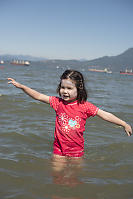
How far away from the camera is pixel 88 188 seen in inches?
111

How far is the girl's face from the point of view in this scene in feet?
10.8

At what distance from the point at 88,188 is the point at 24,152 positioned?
152cm

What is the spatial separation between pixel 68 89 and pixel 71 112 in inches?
13.1

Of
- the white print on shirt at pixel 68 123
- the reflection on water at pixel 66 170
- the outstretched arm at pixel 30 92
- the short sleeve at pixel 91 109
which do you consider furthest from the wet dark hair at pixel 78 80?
the reflection on water at pixel 66 170

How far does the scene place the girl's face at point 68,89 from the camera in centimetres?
328

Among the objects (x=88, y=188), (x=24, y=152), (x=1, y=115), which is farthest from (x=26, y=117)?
(x=88, y=188)

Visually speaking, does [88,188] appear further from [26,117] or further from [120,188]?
[26,117]


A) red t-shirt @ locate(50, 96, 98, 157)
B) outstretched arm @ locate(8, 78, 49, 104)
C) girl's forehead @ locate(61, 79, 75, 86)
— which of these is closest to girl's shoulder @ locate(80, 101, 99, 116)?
red t-shirt @ locate(50, 96, 98, 157)

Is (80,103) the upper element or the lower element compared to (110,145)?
upper

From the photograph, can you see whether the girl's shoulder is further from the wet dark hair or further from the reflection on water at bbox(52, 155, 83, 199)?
the reflection on water at bbox(52, 155, 83, 199)

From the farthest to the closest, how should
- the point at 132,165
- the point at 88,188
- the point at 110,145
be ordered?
the point at 110,145 → the point at 132,165 → the point at 88,188

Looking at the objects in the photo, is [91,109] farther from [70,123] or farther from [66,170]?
[66,170]

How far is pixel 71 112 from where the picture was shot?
133 inches

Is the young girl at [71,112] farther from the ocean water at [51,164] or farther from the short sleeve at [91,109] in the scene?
the ocean water at [51,164]
